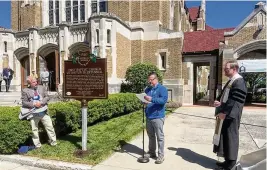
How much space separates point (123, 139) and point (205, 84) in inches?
1294

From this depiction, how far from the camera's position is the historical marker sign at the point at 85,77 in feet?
17.9

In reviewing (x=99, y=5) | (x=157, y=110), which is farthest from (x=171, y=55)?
(x=157, y=110)

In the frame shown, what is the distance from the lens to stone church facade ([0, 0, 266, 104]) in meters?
15.3

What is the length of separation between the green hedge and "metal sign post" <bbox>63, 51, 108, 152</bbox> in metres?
1.28

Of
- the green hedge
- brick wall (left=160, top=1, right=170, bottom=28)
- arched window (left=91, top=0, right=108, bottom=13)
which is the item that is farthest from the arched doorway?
brick wall (left=160, top=1, right=170, bottom=28)

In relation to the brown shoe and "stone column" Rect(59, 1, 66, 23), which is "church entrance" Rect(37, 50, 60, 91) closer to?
"stone column" Rect(59, 1, 66, 23)

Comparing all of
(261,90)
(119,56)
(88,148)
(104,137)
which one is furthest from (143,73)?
(261,90)

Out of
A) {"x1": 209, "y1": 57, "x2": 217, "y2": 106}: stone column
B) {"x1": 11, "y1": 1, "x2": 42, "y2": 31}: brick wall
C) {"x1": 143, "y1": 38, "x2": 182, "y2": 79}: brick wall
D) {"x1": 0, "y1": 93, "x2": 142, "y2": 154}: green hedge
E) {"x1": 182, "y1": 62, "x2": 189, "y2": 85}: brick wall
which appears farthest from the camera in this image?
{"x1": 11, "y1": 1, "x2": 42, "y2": 31}: brick wall

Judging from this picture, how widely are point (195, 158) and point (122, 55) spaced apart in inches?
477

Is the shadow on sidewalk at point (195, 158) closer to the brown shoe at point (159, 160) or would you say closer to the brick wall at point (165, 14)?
the brown shoe at point (159, 160)

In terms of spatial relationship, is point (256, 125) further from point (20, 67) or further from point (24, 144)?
point (20, 67)

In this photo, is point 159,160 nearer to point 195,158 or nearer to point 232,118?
point 195,158

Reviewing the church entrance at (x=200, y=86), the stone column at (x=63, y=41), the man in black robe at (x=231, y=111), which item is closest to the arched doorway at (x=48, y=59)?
the stone column at (x=63, y=41)

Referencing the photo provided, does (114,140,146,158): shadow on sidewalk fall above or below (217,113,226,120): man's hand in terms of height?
below
